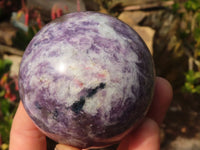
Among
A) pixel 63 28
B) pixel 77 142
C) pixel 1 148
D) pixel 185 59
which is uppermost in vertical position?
pixel 63 28

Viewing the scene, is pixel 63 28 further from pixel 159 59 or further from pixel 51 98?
pixel 159 59

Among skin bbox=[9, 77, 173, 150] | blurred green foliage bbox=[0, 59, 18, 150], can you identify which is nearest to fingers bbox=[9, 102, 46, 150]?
skin bbox=[9, 77, 173, 150]

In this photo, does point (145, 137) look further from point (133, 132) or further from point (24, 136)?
point (24, 136)

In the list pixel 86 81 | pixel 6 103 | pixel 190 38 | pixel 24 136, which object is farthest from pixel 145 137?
pixel 190 38

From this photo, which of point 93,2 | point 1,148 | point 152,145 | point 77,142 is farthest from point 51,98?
point 93,2

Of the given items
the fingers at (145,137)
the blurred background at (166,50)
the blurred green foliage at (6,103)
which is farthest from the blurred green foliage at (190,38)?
the blurred green foliage at (6,103)

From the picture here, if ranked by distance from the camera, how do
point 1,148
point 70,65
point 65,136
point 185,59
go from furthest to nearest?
1. point 185,59
2. point 1,148
3. point 65,136
4. point 70,65

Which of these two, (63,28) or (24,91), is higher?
(63,28)

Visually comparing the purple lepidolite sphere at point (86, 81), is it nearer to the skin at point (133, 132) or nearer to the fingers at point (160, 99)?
the skin at point (133, 132)
